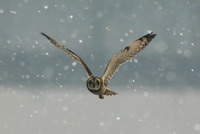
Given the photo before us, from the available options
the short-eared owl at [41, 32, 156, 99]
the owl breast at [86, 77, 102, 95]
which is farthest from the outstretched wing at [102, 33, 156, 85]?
the owl breast at [86, 77, 102, 95]

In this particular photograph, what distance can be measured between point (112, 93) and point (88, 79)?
19.7 inches

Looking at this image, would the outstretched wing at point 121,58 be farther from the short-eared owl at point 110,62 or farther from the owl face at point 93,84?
the owl face at point 93,84

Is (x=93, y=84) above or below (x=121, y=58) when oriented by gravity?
below

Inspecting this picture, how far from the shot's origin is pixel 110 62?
523 cm

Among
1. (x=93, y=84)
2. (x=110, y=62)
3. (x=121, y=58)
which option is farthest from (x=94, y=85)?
(x=121, y=58)

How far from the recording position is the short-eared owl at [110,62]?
4.84m

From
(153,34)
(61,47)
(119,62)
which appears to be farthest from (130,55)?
(61,47)

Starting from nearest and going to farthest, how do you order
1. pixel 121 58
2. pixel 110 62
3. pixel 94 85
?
pixel 94 85 < pixel 110 62 < pixel 121 58

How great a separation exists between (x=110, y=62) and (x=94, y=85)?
22.9 inches

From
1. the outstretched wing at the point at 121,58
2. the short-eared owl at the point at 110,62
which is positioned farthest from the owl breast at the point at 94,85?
the outstretched wing at the point at 121,58

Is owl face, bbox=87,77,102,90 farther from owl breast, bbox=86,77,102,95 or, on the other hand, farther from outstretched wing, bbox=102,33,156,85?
outstretched wing, bbox=102,33,156,85

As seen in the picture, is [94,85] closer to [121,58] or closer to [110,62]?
[110,62]

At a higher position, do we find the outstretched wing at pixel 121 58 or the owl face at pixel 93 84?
the outstretched wing at pixel 121 58

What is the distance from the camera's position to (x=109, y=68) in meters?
5.31
